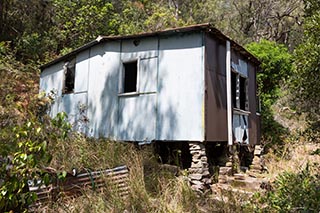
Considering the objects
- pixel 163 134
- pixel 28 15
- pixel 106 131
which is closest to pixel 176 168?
pixel 163 134

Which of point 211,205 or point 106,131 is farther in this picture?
point 106,131

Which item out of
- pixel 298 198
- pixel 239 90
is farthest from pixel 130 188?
pixel 239 90

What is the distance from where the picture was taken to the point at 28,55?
16.5 metres

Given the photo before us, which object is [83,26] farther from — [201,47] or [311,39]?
[311,39]

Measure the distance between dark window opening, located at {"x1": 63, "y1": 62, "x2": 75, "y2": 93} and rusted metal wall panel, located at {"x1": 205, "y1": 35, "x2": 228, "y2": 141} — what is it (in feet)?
18.2

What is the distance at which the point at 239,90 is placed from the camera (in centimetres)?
977

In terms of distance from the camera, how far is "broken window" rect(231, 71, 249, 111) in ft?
30.9

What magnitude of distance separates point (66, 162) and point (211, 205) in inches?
125

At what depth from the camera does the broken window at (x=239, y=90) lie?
941 centimetres

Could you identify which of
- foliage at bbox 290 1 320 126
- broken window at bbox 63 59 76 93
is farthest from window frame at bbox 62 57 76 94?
foliage at bbox 290 1 320 126

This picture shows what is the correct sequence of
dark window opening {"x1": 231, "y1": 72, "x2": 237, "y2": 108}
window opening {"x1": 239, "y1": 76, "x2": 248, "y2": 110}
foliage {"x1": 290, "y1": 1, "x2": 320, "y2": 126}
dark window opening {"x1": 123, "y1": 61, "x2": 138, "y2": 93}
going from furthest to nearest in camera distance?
window opening {"x1": 239, "y1": 76, "x2": 248, "y2": 110} < dark window opening {"x1": 123, "y1": 61, "x2": 138, "y2": 93} < dark window opening {"x1": 231, "y1": 72, "x2": 237, "y2": 108} < foliage {"x1": 290, "y1": 1, "x2": 320, "y2": 126}

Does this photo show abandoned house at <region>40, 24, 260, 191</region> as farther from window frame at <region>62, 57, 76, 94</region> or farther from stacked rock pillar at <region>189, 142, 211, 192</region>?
window frame at <region>62, 57, 76, 94</region>

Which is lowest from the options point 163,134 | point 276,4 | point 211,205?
point 211,205

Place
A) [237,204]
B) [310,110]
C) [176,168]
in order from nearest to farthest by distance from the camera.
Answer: [237,204] < [176,168] < [310,110]
